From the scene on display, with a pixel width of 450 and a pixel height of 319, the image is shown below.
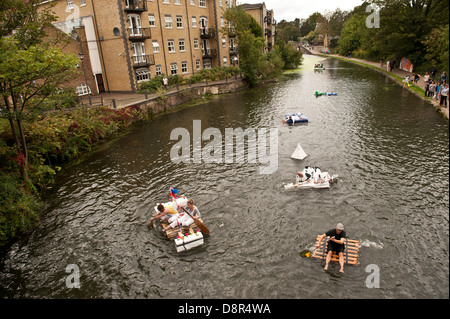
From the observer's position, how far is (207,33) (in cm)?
5131

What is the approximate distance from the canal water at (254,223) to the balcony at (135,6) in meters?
21.2

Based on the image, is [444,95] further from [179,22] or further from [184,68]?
[179,22]

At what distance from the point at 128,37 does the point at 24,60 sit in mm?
26518

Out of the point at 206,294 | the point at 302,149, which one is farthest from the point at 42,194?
the point at 302,149

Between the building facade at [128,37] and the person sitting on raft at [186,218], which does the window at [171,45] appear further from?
the person sitting on raft at [186,218]

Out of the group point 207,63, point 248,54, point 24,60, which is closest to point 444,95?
point 248,54

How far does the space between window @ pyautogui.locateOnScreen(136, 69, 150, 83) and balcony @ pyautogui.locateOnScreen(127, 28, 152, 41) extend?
4064mm

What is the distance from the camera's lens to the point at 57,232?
14109 mm

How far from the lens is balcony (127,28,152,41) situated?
124ft

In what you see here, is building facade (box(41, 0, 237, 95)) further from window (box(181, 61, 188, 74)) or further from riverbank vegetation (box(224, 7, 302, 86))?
riverbank vegetation (box(224, 7, 302, 86))
